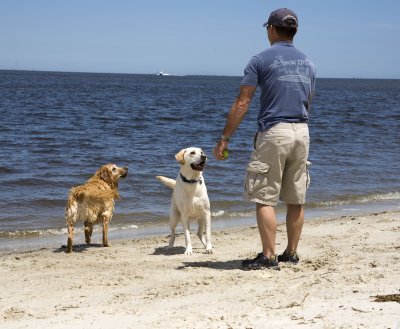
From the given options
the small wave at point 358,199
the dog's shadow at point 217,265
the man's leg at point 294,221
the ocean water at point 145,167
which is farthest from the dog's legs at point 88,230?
the small wave at point 358,199

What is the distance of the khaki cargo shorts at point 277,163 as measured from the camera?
17.9 feet

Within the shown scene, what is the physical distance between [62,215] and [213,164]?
5.09m

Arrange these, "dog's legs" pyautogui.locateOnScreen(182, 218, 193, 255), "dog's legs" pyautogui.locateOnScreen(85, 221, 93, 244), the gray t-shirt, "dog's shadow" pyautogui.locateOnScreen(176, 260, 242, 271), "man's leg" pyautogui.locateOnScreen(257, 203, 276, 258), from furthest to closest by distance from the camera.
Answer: "dog's legs" pyautogui.locateOnScreen(85, 221, 93, 244)
"dog's legs" pyautogui.locateOnScreen(182, 218, 193, 255)
"dog's shadow" pyautogui.locateOnScreen(176, 260, 242, 271)
"man's leg" pyautogui.locateOnScreen(257, 203, 276, 258)
the gray t-shirt

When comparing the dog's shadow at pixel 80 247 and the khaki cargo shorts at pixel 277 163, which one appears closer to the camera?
the khaki cargo shorts at pixel 277 163

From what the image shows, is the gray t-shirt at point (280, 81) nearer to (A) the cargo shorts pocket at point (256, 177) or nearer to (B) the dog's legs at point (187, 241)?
(A) the cargo shorts pocket at point (256, 177)

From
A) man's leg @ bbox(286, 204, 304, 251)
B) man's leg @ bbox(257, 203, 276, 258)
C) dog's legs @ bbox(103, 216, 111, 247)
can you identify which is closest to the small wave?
dog's legs @ bbox(103, 216, 111, 247)

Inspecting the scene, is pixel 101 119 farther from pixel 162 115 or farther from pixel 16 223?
pixel 16 223

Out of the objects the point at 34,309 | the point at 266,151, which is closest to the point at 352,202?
the point at 266,151

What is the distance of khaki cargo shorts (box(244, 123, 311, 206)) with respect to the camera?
5.46 m

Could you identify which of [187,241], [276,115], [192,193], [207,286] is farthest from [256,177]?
[187,241]

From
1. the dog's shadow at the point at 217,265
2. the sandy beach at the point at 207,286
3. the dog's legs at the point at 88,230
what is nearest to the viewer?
the sandy beach at the point at 207,286

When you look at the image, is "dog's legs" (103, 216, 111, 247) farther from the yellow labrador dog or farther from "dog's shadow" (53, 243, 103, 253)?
the yellow labrador dog

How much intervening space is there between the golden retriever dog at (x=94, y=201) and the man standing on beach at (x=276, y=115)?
110 inches

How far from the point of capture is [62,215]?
1006 centimetres
